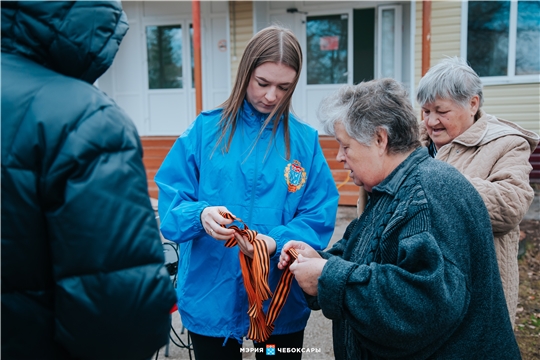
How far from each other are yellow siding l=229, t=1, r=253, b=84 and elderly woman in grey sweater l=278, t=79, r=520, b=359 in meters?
9.05

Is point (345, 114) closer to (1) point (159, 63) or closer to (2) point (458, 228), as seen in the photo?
(2) point (458, 228)

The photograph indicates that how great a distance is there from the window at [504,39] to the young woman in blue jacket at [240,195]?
26.5ft

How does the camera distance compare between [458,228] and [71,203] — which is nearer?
[71,203]

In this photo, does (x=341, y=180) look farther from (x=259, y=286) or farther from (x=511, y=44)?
(x=259, y=286)

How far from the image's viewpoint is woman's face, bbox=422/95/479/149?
215cm

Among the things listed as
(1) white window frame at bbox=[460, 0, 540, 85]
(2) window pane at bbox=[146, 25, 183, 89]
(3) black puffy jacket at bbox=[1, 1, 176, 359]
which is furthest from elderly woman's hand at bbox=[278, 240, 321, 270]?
(2) window pane at bbox=[146, 25, 183, 89]

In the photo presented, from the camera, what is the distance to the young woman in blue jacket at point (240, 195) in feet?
6.43

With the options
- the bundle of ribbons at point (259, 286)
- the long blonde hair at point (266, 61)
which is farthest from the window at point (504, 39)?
the bundle of ribbons at point (259, 286)

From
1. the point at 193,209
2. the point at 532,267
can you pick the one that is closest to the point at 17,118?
the point at 193,209

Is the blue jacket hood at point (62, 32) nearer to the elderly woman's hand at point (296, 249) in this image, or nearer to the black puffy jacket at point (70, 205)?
the black puffy jacket at point (70, 205)

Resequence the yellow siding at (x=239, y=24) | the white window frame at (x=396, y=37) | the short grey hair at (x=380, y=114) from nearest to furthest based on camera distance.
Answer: the short grey hair at (x=380, y=114) → the white window frame at (x=396, y=37) → the yellow siding at (x=239, y=24)

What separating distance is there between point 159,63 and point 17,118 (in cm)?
1082

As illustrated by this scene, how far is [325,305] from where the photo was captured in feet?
4.89

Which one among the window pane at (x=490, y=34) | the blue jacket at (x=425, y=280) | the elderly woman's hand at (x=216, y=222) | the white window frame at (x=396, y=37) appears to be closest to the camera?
the blue jacket at (x=425, y=280)
